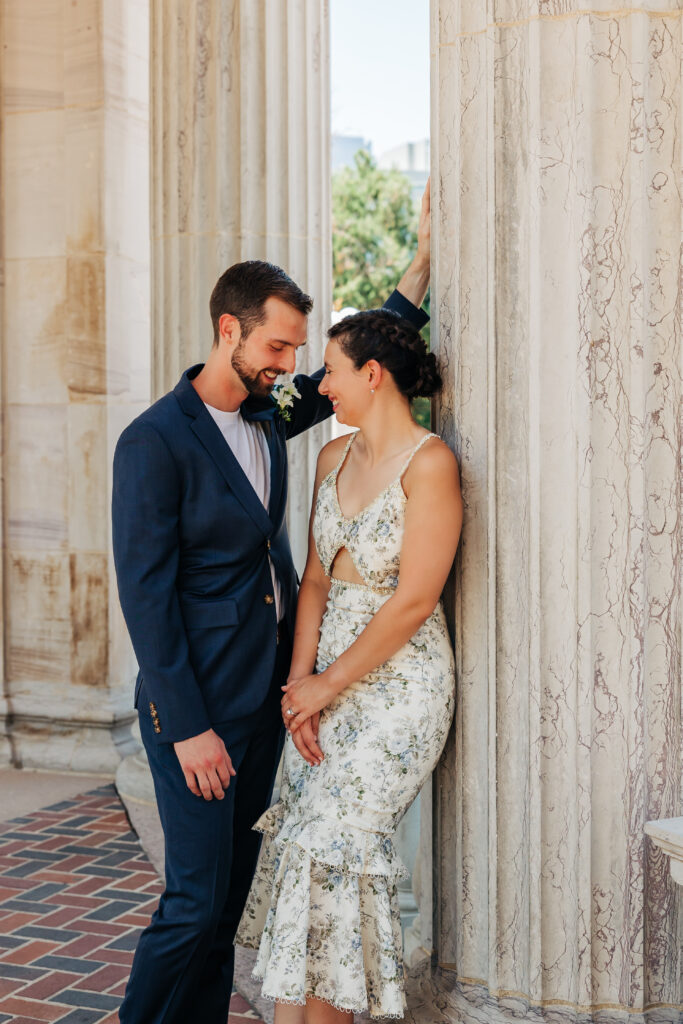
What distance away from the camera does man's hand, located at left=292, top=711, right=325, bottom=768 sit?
3010mm

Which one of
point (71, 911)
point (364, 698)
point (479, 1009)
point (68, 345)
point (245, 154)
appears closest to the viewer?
point (479, 1009)

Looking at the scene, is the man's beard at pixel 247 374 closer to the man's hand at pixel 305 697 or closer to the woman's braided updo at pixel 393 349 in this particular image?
Answer: the woman's braided updo at pixel 393 349

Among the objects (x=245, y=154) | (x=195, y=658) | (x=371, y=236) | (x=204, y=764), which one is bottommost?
(x=204, y=764)

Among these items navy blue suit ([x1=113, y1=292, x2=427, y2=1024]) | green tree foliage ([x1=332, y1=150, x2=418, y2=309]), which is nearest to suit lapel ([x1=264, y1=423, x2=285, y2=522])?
navy blue suit ([x1=113, y1=292, x2=427, y2=1024])

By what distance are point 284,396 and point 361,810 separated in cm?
125

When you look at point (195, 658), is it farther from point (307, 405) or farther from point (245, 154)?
point (245, 154)

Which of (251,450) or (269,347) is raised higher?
(269,347)

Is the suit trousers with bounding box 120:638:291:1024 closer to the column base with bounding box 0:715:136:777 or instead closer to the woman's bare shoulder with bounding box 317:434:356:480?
the woman's bare shoulder with bounding box 317:434:356:480

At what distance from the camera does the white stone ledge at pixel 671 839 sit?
8.21 ft

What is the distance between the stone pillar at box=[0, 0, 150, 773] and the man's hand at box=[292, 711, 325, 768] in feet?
13.3

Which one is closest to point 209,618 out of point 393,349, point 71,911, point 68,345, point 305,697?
point 305,697

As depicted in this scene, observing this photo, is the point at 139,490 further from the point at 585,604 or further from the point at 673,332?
the point at 673,332

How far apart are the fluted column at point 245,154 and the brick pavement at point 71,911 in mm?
1692

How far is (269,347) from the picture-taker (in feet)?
10.2
